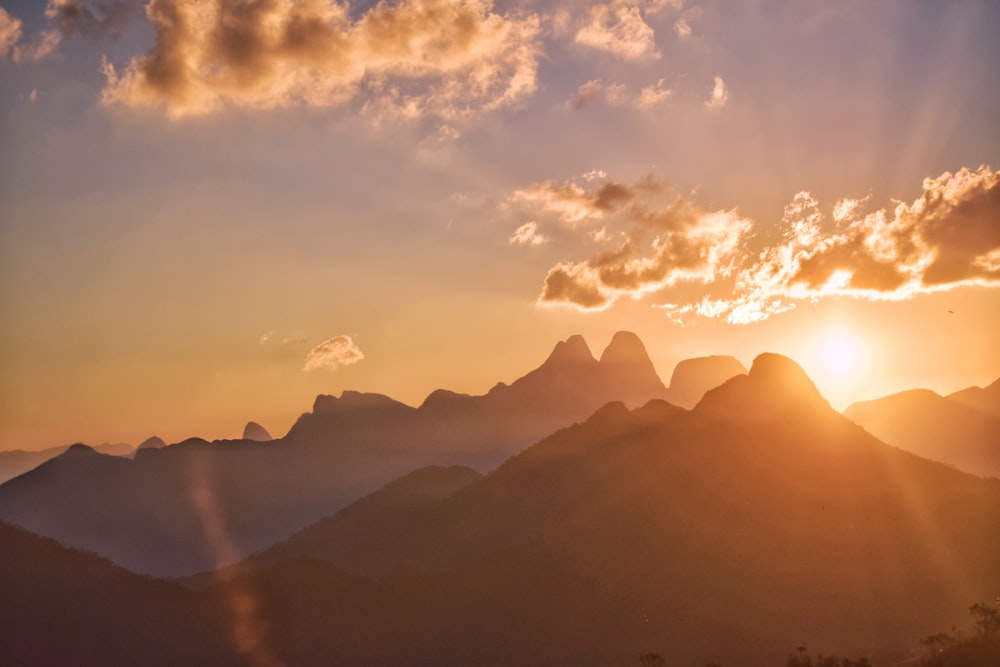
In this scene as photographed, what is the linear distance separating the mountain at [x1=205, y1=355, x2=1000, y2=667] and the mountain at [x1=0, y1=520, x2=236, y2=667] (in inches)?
591

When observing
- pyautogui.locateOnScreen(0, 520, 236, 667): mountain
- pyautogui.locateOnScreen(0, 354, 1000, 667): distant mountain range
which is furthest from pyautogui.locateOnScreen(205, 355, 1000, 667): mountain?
pyautogui.locateOnScreen(0, 520, 236, 667): mountain

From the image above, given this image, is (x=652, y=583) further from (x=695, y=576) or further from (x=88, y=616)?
(x=88, y=616)

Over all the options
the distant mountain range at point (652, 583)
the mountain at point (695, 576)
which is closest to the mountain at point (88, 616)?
the distant mountain range at point (652, 583)

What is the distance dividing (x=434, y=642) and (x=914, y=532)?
89.3 metres

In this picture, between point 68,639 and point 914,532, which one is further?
point 914,532

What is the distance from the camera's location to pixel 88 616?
155625 mm

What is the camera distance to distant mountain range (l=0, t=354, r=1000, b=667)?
493 ft

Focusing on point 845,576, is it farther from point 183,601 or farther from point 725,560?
point 183,601

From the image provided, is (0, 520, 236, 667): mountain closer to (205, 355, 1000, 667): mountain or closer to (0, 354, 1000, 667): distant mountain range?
(0, 354, 1000, 667): distant mountain range

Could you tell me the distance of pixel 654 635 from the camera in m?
151

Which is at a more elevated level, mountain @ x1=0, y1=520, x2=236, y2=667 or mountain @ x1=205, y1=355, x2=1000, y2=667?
mountain @ x1=0, y1=520, x2=236, y2=667

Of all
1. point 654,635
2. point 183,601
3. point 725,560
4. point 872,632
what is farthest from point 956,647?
point 183,601

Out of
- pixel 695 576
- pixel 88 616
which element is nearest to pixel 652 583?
pixel 695 576

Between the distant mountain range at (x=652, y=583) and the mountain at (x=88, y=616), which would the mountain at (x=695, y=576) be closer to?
the distant mountain range at (x=652, y=583)
